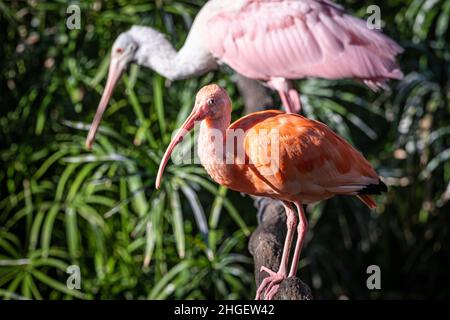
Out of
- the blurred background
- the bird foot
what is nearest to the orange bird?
the bird foot

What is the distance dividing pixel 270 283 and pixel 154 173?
1829 millimetres

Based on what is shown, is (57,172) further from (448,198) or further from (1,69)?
(448,198)

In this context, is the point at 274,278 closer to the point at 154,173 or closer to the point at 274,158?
the point at 274,158

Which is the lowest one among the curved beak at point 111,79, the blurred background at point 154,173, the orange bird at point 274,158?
the blurred background at point 154,173

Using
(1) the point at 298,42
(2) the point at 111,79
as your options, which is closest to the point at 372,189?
(1) the point at 298,42

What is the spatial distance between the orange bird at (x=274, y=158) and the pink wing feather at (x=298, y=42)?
49.0 inches

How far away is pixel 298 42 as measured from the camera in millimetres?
4688

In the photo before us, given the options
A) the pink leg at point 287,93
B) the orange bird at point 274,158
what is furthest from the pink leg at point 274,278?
the pink leg at point 287,93

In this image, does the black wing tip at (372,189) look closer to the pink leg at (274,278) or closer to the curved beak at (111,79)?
the pink leg at (274,278)

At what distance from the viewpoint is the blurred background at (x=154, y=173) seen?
16.9ft

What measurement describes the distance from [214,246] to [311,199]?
5.77 feet

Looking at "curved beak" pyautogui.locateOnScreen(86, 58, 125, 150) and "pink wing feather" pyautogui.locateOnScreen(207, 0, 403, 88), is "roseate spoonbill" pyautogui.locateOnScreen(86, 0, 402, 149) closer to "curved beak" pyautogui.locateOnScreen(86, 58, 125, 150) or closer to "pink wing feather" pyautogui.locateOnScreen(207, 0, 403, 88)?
"pink wing feather" pyautogui.locateOnScreen(207, 0, 403, 88)

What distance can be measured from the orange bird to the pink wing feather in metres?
1.24

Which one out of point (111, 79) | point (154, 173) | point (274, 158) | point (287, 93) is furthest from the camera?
point (111, 79)
